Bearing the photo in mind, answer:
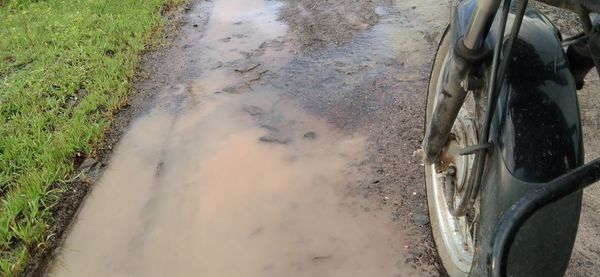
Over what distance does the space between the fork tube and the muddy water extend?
1201 mm

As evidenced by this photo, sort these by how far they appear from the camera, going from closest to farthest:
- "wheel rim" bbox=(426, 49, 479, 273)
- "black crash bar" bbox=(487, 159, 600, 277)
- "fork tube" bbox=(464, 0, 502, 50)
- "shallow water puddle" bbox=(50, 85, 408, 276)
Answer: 1. "black crash bar" bbox=(487, 159, 600, 277)
2. "fork tube" bbox=(464, 0, 502, 50)
3. "wheel rim" bbox=(426, 49, 479, 273)
4. "shallow water puddle" bbox=(50, 85, 408, 276)

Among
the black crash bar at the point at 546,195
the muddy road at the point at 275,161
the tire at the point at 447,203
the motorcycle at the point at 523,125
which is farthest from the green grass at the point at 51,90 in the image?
the black crash bar at the point at 546,195

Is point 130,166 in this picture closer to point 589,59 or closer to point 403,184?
point 403,184

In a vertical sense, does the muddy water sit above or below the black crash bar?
below

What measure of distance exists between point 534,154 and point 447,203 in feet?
2.17

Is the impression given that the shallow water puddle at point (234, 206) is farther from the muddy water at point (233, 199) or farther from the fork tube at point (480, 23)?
the fork tube at point (480, 23)

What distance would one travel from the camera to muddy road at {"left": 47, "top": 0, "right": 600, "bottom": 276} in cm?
239

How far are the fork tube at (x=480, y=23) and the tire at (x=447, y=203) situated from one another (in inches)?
15.4

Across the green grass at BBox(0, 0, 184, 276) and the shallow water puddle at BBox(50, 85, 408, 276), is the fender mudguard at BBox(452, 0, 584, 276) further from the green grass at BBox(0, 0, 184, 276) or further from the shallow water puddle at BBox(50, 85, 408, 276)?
the green grass at BBox(0, 0, 184, 276)

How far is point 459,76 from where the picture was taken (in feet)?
4.55

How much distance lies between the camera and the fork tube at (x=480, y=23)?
3.76 feet

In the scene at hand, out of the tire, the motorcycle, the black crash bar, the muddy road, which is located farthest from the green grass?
the black crash bar

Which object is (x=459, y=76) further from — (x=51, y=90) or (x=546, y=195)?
(x=51, y=90)

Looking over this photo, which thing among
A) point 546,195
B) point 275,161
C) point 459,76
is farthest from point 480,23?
point 275,161
